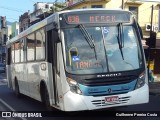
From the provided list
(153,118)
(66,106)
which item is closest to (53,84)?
(66,106)

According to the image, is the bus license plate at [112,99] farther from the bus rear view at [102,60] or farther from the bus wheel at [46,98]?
the bus wheel at [46,98]

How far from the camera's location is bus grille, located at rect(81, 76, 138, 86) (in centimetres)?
945

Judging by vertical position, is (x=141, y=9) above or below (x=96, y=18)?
above

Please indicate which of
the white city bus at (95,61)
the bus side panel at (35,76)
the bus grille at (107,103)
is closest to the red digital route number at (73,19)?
the white city bus at (95,61)

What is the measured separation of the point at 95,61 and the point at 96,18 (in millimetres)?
1228

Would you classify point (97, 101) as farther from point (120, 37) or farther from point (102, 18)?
point (102, 18)

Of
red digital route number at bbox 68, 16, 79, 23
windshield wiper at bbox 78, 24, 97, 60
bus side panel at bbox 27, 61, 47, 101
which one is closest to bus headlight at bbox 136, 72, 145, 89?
windshield wiper at bbox 78, 24, 97, 60

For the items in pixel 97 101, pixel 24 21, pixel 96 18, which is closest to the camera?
pixel 97 101

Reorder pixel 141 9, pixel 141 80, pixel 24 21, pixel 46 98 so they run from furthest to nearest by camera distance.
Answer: pixel 24 21
pixel 141 9
pixel 46 98
pixel 141 80

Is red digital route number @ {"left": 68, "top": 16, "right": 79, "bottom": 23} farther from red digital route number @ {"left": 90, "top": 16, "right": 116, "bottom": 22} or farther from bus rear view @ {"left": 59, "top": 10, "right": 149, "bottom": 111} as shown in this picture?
red digital route number @ {"left": 90, "top": 16, "right": 116, "bottom": 22}

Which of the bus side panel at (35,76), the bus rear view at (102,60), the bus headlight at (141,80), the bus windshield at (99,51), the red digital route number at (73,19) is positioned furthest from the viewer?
the bus side panel at (35,76)

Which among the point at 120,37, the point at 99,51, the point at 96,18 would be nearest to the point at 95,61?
the point at 99,51

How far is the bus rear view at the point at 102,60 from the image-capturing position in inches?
371

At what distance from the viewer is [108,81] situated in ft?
31.3
